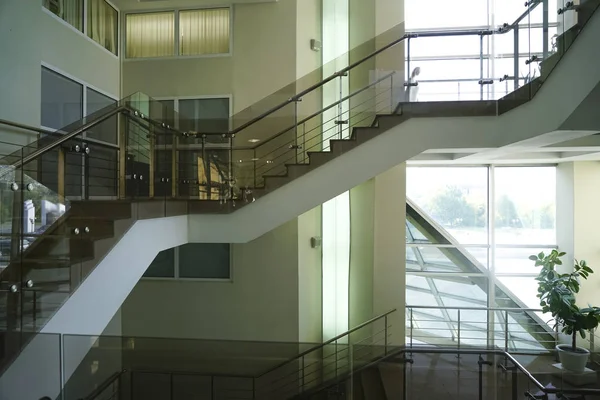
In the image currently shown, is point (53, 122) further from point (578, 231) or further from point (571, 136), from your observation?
point (578, 231)

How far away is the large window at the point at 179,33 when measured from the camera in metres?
6.39

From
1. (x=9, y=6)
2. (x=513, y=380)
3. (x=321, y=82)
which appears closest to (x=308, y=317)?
(x=513, y=380)

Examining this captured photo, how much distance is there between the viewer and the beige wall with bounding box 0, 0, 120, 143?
458 cm

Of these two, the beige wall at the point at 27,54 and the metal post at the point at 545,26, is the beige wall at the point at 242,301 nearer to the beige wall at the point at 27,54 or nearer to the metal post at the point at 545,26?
the beige wall at the point at 27,54

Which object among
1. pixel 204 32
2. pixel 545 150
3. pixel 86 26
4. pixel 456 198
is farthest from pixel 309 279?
pixel 86 26

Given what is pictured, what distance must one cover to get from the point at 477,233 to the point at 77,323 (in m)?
7.15

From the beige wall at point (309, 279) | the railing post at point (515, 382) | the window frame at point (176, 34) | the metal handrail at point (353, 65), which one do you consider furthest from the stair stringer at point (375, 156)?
the window frame at point (176, 34)

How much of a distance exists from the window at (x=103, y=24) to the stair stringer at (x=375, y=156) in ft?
11.0

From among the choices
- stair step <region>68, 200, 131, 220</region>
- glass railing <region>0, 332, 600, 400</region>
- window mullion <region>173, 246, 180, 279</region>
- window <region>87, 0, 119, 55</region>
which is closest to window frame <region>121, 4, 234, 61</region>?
window <region>87, 0, 119, 55</region>

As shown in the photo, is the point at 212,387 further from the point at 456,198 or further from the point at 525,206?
the point at 525,206

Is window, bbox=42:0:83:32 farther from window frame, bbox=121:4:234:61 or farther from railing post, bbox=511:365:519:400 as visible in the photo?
railing post, bbox=511:365:519:400

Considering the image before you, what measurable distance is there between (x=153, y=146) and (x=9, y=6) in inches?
95.0

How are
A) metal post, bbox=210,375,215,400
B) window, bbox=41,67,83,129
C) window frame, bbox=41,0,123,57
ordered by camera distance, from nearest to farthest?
metal post, bbox=210,375,215,400
window, bbox=41,67,83,129
window frame, bbox=41,0,123,57

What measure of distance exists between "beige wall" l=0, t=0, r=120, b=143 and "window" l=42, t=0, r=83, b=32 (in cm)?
14
